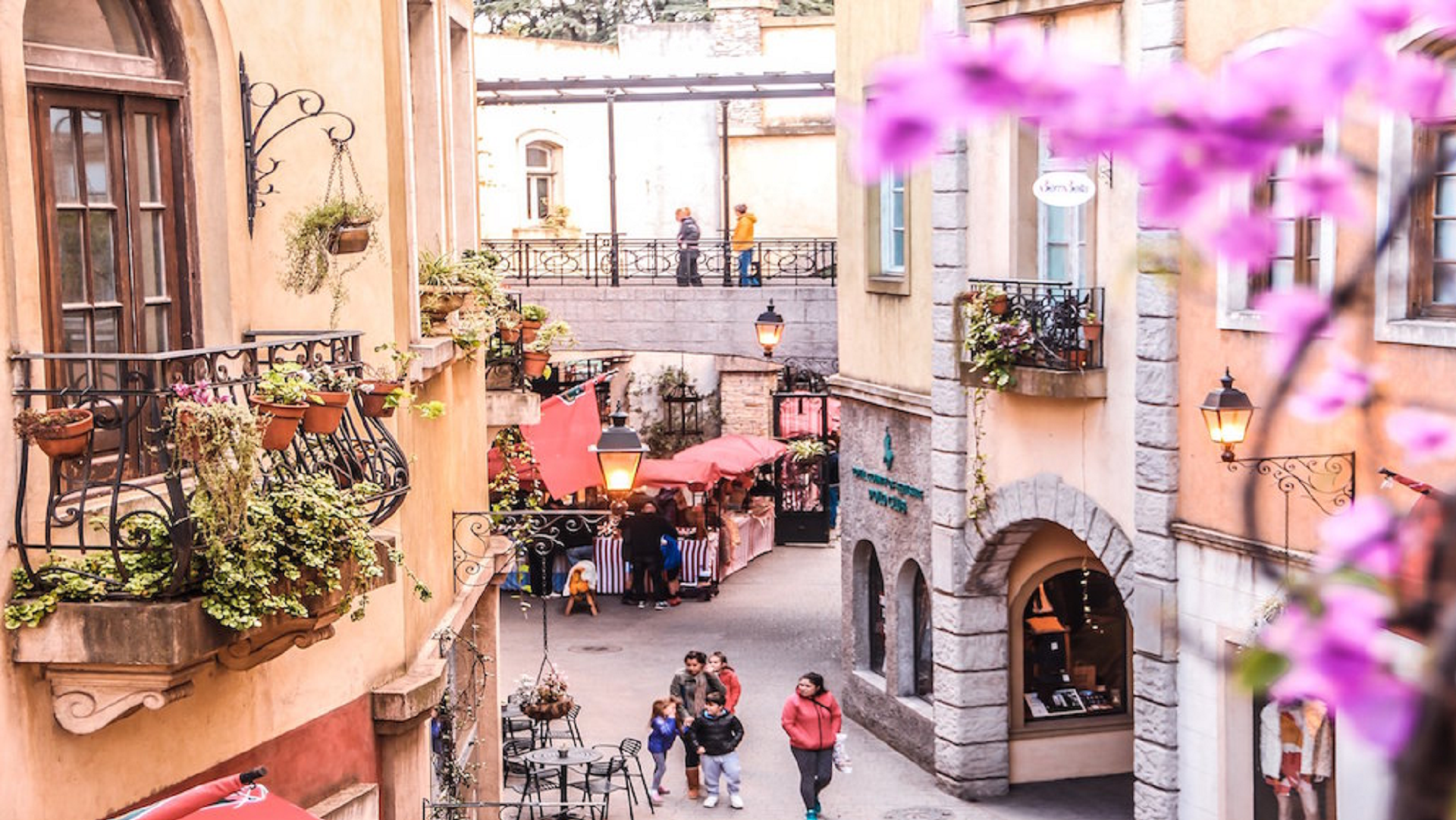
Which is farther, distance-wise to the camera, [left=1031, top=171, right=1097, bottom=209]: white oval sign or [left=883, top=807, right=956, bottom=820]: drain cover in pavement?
[left=883, top=807, right=956, bottom=820]: drain cover in pavement

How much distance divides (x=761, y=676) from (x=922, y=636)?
3.52m

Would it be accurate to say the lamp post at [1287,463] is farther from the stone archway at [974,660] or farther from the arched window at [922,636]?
the arched window at [922,636]

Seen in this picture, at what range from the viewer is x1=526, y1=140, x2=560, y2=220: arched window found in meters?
38.6

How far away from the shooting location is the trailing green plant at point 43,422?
23.1ft

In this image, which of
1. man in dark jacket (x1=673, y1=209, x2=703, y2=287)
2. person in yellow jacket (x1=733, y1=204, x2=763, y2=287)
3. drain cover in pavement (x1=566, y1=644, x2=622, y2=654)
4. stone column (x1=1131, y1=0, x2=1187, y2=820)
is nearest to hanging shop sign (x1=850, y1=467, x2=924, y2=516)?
stone column (x1=1131, y1=0, x2=1187, y2=820)

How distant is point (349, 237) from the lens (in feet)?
32.1

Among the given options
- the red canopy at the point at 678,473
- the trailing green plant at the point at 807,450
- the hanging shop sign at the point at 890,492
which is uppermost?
the hanging shop sign at the point at 890,492

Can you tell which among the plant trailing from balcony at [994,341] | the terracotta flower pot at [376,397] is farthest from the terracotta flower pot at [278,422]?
the plant trailing from balcony at [994,341]

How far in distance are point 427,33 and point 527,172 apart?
24693 millimetres

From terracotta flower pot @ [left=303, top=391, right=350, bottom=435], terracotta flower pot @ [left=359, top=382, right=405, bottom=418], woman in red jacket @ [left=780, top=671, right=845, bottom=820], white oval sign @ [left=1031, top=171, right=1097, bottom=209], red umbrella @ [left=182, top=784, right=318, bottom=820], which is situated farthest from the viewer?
woman in red jacket @ [left=780, top=671, right=845, bottom=820]

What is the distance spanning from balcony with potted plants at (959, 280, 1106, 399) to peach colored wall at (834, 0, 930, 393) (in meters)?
1.84

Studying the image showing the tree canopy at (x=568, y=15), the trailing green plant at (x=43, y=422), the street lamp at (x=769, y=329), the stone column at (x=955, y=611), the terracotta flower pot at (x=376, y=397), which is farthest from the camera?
Answer: the tree canopy at (x=568, y=15)

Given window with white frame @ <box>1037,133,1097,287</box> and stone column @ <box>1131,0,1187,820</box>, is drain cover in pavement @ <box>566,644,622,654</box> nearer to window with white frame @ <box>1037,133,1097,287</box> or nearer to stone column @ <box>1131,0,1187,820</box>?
window with white frame @ <box>1037,133,1097,287</box>

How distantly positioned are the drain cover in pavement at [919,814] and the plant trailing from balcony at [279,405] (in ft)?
36.1
